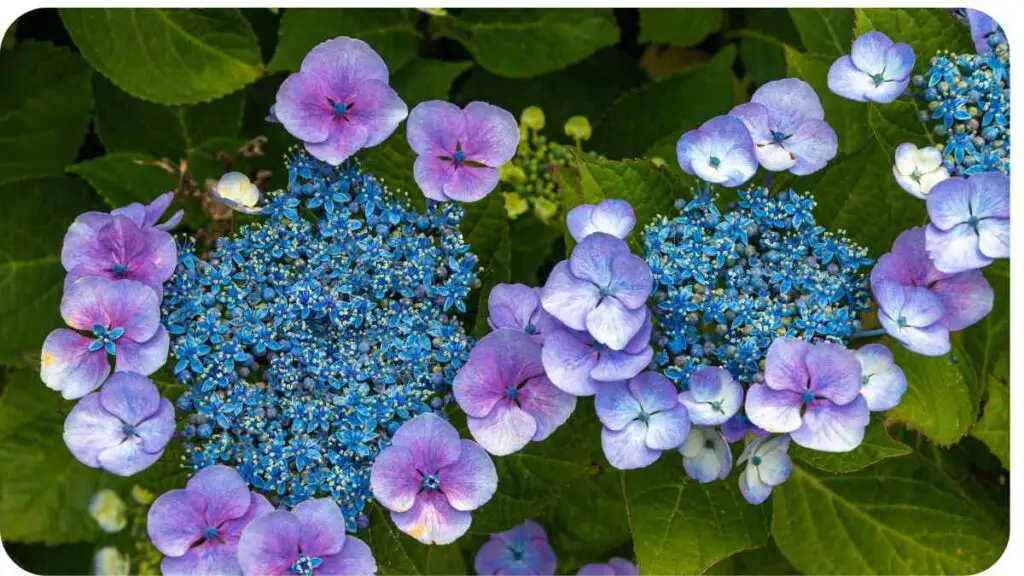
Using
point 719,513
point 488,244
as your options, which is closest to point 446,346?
point 488,244

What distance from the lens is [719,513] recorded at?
5.15 ft

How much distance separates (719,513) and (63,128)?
1.57 m

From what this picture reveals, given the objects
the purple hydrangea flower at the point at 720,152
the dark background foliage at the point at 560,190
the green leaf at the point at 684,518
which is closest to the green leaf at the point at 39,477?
the dark background foliage at the point at 560,190

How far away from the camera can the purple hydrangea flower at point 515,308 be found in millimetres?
1429

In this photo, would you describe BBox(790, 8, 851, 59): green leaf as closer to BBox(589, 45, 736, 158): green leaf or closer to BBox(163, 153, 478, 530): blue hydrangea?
BBox(589, 45, 736, 158): green leaf

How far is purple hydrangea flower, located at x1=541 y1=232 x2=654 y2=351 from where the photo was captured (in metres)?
1.32

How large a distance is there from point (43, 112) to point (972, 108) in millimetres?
1797

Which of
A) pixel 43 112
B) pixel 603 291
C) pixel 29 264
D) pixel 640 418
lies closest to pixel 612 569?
pixel 640 418

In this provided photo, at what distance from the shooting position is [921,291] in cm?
139

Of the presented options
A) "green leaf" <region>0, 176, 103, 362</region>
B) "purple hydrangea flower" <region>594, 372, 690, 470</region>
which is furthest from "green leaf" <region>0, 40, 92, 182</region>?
"purple hydrangea flower" <region>594, 372, 690, 470</region>

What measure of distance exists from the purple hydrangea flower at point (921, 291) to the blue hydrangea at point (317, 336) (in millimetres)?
586

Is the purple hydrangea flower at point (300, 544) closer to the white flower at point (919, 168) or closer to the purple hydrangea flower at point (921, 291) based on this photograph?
the purple hydrangea flower at point (921, 291)

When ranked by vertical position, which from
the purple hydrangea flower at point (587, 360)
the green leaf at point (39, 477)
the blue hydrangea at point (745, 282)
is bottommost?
the green leaf at point (39, 477)

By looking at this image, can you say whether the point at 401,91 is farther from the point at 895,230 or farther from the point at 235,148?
the point at 895,230
